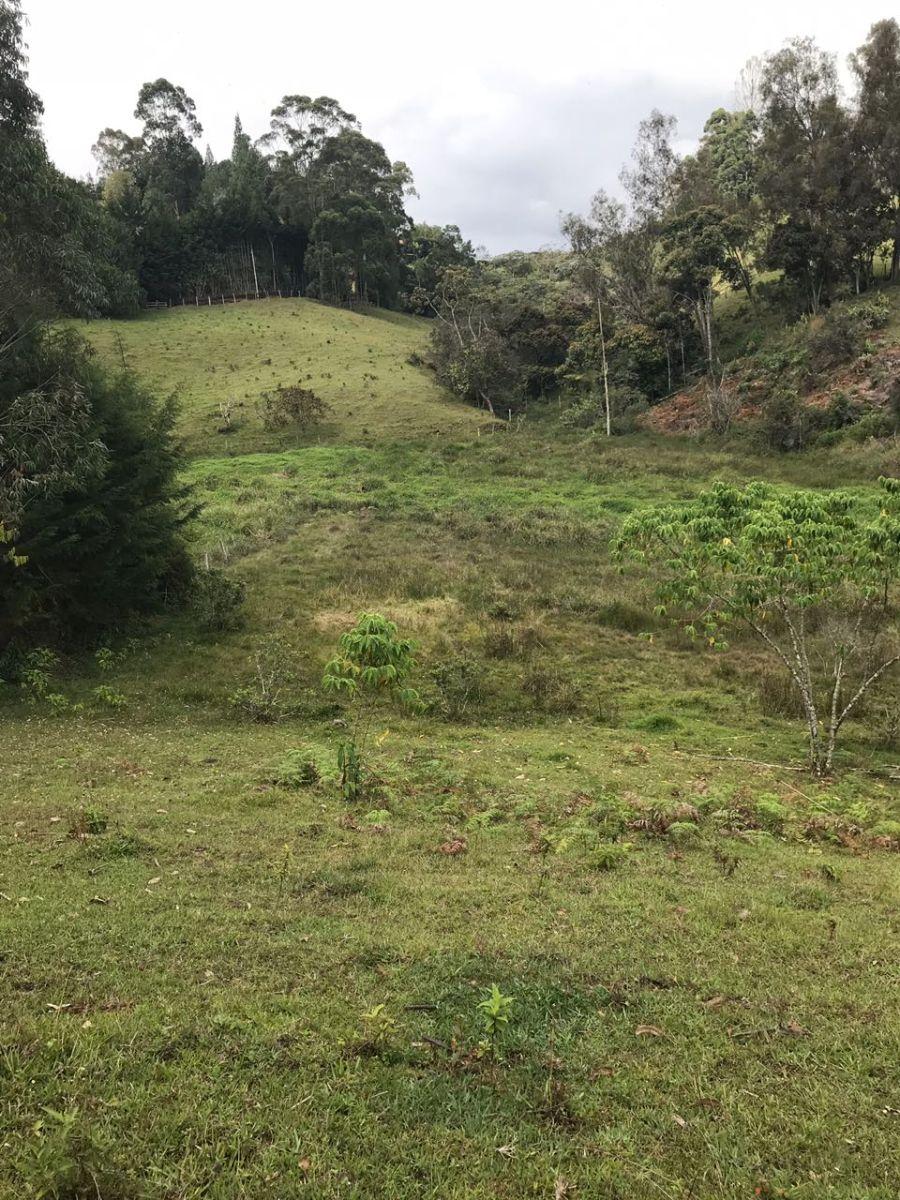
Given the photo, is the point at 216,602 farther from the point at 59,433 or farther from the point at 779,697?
the point at 779,697

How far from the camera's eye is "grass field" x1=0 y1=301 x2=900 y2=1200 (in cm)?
338

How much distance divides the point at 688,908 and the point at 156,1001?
4.29m

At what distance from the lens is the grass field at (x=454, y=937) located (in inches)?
133

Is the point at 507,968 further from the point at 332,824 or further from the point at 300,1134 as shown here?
the point at 332,824

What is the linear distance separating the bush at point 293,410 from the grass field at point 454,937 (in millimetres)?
25339

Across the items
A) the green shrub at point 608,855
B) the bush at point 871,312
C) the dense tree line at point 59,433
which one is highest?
the bush at point 871,312

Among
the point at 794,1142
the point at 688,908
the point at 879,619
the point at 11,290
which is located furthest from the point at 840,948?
the point at 11,290

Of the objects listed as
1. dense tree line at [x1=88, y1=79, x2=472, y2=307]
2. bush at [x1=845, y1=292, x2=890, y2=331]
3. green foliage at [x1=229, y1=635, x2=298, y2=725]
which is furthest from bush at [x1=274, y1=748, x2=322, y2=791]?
dense tree line at [x1=88, y1=79, x2=472, y2=307]

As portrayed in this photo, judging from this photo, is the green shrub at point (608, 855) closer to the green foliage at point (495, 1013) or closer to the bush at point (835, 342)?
the green foliage at point (495, 1013)

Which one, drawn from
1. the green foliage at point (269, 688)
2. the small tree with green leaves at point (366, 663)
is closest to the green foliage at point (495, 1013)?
the small tree with green leaves at point (366, 663)

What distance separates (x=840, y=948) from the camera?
5.61 meters

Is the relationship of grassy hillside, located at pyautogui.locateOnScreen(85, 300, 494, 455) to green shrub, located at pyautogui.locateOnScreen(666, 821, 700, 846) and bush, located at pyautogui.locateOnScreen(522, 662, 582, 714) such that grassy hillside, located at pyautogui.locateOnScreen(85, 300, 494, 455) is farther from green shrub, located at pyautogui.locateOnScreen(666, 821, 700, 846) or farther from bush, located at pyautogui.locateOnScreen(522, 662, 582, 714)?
green shrub, located at pyautogui.locateOnScreen(666, 821, 700, 846)

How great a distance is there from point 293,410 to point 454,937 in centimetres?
3767

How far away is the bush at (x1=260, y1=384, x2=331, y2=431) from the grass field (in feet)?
83.1
